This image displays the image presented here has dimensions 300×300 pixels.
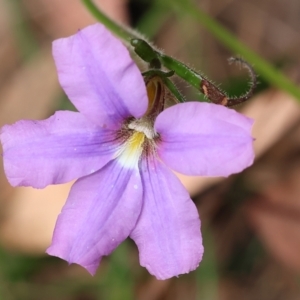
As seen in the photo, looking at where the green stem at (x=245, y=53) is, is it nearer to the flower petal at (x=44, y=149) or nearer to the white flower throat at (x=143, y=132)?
the white flower throat at (x=143, y=132)

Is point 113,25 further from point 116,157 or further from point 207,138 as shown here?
point 207,138

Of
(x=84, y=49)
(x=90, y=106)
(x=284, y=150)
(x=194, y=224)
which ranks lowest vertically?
(x=284, y=150)

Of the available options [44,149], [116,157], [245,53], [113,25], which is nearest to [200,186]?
[245,53]

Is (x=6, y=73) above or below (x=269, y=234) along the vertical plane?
above

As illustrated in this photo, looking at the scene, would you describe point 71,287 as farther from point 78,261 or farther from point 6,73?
point 78,261

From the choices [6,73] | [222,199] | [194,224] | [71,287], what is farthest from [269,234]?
[6,73]

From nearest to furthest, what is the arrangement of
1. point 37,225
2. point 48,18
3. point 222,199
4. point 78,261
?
point 78,261 → point 37,225 → point 222,199 → point 48,18

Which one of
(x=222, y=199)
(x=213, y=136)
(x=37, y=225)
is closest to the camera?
(x=213, y=136)
